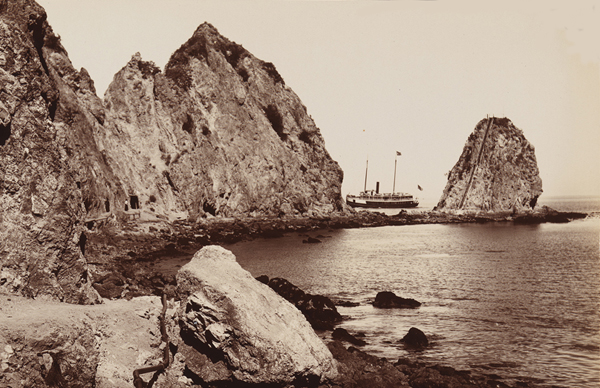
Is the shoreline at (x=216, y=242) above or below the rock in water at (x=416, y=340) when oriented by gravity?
above

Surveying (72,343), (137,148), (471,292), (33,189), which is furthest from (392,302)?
(137,148)

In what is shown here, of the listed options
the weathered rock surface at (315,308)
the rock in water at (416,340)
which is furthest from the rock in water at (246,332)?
the weathered rock surface at (315,308)

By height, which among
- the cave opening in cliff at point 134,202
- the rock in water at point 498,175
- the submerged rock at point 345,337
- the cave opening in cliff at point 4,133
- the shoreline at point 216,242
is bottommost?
the submerged rock at point 345,337

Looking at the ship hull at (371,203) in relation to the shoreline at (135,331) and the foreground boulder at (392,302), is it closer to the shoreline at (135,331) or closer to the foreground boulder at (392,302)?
the shoreline at (135,331)

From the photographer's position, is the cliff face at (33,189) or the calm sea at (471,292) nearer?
the cliff face at (33,189)

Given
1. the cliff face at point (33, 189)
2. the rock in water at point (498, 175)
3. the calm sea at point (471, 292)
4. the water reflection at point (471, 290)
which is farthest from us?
the rock in water at point (498, 175)

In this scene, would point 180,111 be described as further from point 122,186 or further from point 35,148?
point 35,148

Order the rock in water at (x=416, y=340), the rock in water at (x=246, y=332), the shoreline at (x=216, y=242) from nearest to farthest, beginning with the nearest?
the rock in water at (x=246, y=332) → the shoreline at (x=216, y=242) → the rock in water at (x=416, y=340)
